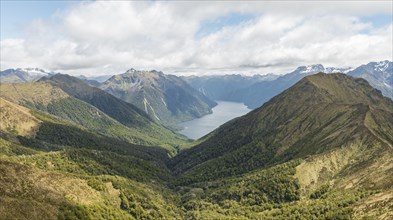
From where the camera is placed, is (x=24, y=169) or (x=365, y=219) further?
(x=365, y=219)

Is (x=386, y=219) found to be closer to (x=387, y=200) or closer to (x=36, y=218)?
(x=387, y=200)

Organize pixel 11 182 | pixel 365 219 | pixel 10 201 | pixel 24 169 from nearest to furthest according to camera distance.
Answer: pixel 10 201 → pixel 11 182 → pixel 24 169 → pixel 365 219

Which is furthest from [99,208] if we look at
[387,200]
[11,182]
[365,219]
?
[387,200]

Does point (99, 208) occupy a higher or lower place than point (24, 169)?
lower

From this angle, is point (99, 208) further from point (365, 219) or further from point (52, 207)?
point (365, 219)

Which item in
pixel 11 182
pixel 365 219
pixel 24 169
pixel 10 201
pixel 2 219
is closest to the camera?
pixel 2 219

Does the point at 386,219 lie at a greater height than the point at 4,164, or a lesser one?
lesser

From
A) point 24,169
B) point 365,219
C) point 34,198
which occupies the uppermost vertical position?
point 24,169

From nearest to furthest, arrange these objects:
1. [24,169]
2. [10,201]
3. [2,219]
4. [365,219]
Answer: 1. [2,219]
2. [10,201]
3. [24,169]
4. [365,219]

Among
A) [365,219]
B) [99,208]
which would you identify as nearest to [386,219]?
[365,219]
